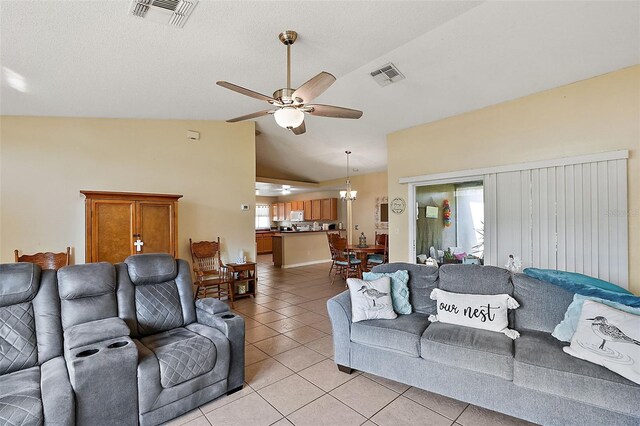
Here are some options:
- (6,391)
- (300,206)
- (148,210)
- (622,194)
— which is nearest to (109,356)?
(6,391)

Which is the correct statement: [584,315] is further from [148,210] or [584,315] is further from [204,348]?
[148,210]

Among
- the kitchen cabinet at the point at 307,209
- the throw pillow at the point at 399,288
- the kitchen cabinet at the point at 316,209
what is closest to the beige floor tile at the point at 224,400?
the throw pillow at the point at 399,288

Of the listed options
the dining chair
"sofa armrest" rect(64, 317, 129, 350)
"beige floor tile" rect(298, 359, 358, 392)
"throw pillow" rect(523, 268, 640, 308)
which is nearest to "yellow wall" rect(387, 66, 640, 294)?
"throw pillow" rect(523, 268, 640, 308)

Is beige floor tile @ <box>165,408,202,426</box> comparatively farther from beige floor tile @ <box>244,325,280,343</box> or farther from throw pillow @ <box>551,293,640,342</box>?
throw pillow @ <box>551,293,640,342</box>

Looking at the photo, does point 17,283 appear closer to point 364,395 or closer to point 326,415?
point 326,415

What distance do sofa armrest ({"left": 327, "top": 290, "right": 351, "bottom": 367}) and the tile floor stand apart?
0.16 metres

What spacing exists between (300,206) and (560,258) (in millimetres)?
8240

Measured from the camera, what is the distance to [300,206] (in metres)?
10.8

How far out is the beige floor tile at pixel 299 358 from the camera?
2822mm

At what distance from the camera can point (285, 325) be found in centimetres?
388

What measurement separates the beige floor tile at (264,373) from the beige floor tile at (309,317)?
3.71 ft

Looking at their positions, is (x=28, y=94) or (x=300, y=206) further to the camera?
(x=300, y=206)

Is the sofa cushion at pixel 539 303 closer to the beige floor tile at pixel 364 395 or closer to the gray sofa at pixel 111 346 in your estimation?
the beige floor tile at pixel 364 395

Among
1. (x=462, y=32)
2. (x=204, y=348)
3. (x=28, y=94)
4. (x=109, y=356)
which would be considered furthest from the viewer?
(x=28, y=94)
